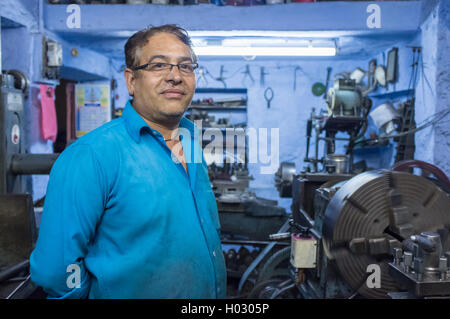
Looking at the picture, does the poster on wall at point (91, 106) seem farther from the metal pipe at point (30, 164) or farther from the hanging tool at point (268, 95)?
the metal pipe at point (30, 164)

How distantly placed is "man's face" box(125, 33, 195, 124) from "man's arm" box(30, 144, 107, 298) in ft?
0.82

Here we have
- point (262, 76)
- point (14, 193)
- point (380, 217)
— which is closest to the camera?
point (380, 217)

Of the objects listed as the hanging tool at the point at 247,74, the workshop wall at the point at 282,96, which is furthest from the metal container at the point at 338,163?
the hanging tool at the point at 247,74

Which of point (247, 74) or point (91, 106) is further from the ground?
point (247, 74)

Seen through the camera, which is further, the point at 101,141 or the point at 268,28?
the point at 268,28

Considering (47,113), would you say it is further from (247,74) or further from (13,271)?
(247,74)

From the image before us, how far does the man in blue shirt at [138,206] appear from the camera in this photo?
2.94ft

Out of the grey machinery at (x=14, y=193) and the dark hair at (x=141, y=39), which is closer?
the dark hair at (x=141, y=39)

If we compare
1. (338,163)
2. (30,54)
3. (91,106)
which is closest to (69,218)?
(338,163)

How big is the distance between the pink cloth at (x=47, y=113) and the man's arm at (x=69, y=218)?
9.43 ft

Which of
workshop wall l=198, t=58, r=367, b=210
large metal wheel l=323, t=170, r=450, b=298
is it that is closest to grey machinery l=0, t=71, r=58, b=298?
large metal wheel l=323, t=170, r=450, b=298

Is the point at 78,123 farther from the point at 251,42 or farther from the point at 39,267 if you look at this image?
the point at 39,267

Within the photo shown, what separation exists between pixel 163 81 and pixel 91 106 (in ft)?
14.0

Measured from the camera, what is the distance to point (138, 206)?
943 mm
